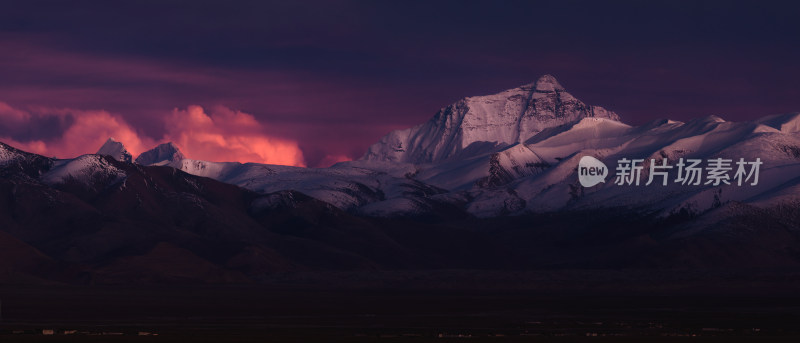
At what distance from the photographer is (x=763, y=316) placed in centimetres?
18888

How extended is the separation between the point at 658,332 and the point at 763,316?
46.6 metres

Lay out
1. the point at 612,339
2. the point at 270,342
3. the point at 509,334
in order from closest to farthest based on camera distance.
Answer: the point at 270,342 < the point at 612,339 < the point at 509,334

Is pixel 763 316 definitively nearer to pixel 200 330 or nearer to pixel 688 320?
pixel 688 320

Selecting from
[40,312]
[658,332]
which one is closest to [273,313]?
[40,312]

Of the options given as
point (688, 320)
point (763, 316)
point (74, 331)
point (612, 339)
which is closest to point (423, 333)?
point (612, 339)

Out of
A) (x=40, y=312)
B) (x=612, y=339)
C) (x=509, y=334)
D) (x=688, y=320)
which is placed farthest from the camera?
(x=40, y=312)

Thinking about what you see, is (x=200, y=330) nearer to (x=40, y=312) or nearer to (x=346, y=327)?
(x=346, y=327)

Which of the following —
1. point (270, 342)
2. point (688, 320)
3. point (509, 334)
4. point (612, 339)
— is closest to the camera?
point (270, 342)

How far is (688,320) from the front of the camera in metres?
178

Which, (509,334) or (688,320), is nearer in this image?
(509,334)

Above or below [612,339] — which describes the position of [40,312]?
above

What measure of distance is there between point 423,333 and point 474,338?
481 inches

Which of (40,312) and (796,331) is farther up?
(40,312)

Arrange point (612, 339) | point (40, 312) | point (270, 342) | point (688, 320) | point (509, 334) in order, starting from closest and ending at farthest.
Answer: point (270, 342) < point (612, 339) < point (509, 334) < point (688, 320) < point (40, 312)
